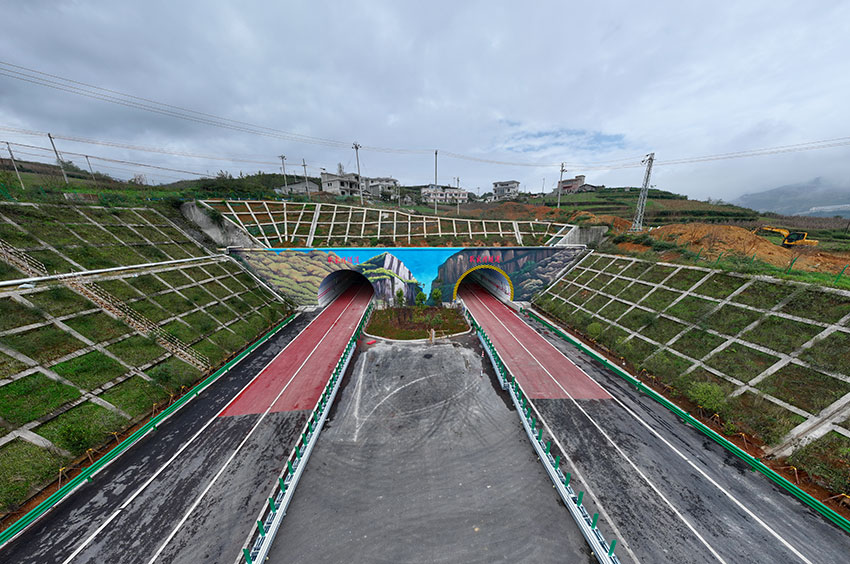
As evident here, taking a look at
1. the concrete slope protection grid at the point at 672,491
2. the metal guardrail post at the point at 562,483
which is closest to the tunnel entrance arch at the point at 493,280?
the metal guardrail post at the point at 562,483

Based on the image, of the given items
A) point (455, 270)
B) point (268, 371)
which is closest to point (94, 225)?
point (268, 371)

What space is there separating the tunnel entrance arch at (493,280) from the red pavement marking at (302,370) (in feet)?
45.6

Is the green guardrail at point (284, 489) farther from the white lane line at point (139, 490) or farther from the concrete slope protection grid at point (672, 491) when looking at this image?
the concrete slope protection grid at point (672, 491)

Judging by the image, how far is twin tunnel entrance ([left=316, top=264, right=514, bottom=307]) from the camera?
104ft

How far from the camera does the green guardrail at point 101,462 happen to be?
30.5 ft

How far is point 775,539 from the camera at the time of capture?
9.13 metres

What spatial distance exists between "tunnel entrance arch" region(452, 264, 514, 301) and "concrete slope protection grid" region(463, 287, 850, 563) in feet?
56.6

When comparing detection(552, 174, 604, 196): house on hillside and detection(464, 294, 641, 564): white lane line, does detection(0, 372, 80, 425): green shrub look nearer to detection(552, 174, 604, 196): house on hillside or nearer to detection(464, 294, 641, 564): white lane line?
detection(464, 294, 641, 564): white lane line

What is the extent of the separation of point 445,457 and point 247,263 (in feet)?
98.9

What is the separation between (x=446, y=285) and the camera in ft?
104

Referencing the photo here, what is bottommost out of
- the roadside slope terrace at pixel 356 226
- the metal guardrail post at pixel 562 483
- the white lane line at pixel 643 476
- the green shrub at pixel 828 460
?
the white lane line at pixel 643 476

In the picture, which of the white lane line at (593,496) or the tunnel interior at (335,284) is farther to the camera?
the tunnel interior at (335,284)

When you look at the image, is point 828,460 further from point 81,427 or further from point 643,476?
point 81,427

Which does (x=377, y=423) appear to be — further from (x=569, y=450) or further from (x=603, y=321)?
(x=603, y=321)
